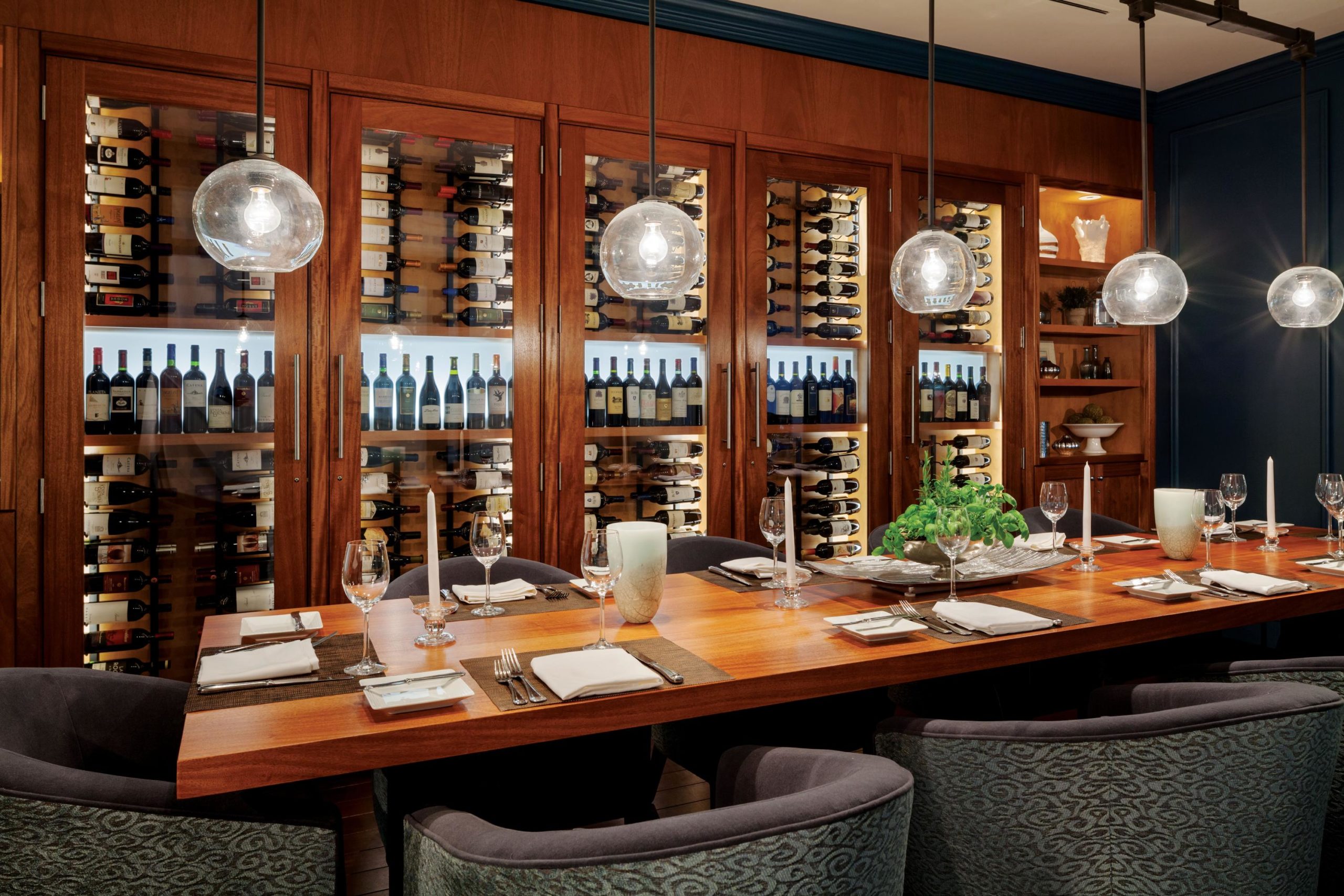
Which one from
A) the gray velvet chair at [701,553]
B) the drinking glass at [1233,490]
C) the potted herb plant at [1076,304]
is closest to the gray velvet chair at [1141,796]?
the gray velvet chair at [701,553]

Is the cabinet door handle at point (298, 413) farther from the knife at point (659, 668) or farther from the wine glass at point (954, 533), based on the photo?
the wine glass at point (954, 533)

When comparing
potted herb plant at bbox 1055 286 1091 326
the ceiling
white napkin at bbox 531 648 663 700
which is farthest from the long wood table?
the ceiling

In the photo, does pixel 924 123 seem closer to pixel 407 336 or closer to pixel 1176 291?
pixel 1176 291

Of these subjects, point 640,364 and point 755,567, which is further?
point 640,364

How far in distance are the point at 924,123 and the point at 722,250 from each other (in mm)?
1251

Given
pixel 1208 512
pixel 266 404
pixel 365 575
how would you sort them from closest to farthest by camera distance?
pixel 365 575 < pixel 1208 512 < pixel 266 404

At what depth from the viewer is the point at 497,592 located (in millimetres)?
2064

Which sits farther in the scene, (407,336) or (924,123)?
(924,123)

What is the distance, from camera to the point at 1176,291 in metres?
2.74

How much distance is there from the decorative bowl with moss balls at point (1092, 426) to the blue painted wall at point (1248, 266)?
0.38m

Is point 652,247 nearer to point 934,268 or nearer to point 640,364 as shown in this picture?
point 934,268

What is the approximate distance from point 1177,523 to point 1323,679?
1048 mm

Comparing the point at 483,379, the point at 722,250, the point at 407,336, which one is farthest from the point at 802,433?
the point at 407,336

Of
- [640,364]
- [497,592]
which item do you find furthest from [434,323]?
[497,592]
